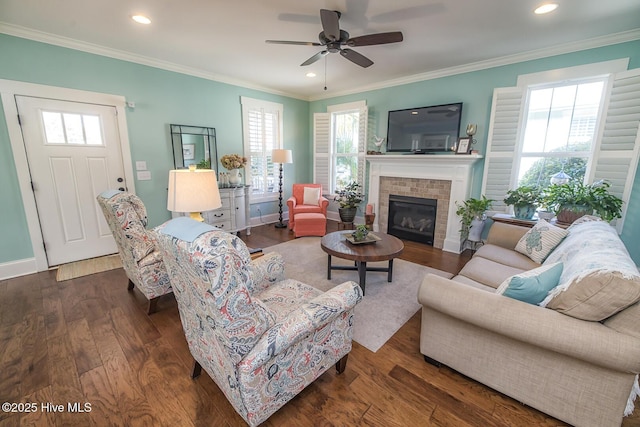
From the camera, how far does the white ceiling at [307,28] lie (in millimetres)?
2344

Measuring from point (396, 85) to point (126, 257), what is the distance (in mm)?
4594

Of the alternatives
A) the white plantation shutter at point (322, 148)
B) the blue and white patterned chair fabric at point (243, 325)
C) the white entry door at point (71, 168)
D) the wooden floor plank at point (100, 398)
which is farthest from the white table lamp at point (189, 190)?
the white plantation shutter at point (322, 148)

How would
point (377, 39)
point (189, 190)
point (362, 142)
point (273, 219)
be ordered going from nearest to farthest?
point (189, 190)
point (377, 39)
point (362, 142)
point (273, 219)

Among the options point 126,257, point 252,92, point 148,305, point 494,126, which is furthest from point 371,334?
point 252,92

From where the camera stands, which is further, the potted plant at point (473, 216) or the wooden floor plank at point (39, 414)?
the potted plant at point (473, 216)

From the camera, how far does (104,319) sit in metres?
2.28

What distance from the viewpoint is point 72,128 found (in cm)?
323

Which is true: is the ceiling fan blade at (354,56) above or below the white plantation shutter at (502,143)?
above

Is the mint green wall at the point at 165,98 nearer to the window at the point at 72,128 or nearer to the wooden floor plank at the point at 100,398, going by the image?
the window at the point at 72,128

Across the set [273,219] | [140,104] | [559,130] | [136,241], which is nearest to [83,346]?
[136,241]

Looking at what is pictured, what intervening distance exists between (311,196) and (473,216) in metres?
2.74

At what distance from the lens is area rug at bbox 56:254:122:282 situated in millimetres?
3070

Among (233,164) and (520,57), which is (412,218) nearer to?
(520,57)

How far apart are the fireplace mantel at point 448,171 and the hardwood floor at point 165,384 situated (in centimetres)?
214
